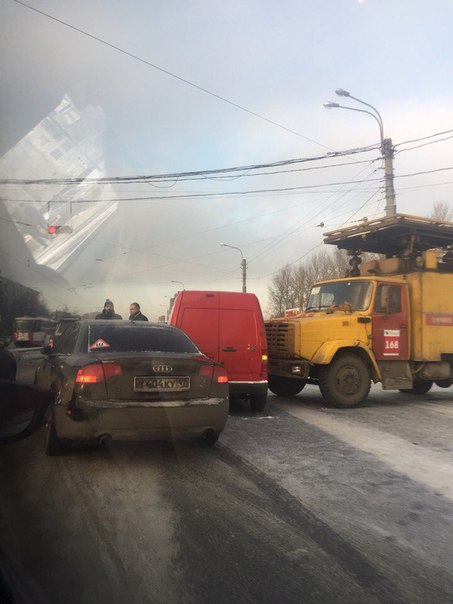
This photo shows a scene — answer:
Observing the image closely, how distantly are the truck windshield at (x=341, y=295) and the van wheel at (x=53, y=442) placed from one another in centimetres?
610

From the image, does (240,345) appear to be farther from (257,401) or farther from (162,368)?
(162,368)

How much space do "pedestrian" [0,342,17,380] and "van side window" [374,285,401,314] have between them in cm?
713

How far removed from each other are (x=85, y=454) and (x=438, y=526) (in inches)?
134

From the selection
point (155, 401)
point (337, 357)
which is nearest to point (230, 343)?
point (337, 357)

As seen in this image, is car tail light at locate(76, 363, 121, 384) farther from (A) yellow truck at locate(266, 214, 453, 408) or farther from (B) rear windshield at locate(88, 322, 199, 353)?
(A) yellow truck at locate(266, 214, 453, 408)

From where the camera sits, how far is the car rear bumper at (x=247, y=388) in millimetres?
7551

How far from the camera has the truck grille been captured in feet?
29.1

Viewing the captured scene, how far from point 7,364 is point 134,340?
82.5 inches

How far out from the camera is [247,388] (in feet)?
25.0

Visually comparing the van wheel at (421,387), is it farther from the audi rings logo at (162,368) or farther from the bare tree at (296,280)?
the bare tree at (296,280)

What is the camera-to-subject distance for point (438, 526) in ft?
11.4

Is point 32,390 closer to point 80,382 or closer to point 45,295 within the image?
point 80,382

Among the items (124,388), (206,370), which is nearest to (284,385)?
(206,370)

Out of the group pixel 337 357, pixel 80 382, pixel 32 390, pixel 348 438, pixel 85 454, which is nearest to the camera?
pixel 32 390
